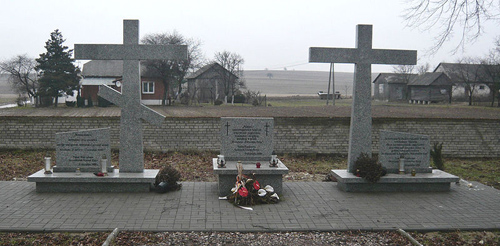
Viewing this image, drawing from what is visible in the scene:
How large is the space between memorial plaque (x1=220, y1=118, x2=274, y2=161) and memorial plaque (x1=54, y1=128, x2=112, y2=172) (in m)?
2.54

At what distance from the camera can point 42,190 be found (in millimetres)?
8539

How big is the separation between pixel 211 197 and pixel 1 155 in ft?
31.5

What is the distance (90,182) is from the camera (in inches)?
335

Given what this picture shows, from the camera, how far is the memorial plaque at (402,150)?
929 centimetres

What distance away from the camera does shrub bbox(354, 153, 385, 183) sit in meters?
8.88

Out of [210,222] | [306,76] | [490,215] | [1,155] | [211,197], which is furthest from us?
[306,76]

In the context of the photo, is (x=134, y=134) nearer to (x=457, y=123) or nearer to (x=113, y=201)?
(x=113, y=201)

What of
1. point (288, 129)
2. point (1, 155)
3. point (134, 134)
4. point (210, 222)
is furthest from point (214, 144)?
point (210, 222)

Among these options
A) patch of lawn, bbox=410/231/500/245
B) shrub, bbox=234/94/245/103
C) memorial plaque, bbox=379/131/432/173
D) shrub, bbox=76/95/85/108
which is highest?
shrub, bbox=234/94/245/103

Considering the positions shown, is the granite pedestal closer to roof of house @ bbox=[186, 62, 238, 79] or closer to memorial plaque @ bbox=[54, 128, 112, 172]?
memorial plaque @ bbox=[54, 128, 112, 172]

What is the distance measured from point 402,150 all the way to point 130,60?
6288 mm

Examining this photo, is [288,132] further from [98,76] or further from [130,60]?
[98,76]

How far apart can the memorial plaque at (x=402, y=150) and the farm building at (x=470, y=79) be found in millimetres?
44663

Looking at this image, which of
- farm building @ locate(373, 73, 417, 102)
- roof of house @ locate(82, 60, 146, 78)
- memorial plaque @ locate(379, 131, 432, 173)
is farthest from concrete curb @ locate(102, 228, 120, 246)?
farm building @ locate(373, 73, 417, 102)
